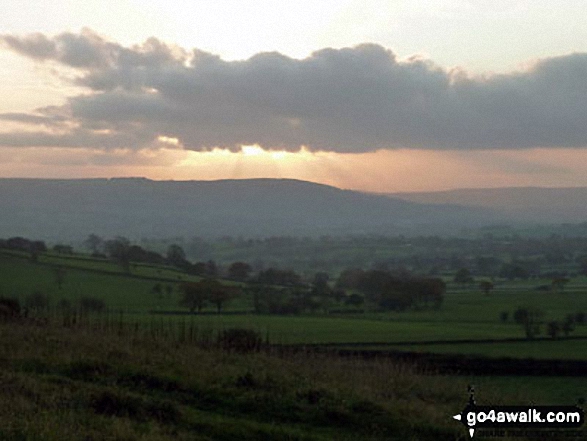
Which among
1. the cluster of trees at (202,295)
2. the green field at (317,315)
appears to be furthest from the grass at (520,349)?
the cluster of trees at (202,295)

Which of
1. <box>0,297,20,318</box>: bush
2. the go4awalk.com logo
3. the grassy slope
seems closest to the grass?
the grassy slope

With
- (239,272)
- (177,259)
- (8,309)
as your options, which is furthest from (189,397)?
(177,259)

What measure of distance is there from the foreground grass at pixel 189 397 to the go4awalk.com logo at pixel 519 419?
0.48 m

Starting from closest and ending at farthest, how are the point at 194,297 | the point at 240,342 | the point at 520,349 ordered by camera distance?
the point at 240,342, the point at 520,349, the point at 194,297

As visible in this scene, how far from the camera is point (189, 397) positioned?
18.7 meters

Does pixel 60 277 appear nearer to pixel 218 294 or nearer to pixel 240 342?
pixel 218 294

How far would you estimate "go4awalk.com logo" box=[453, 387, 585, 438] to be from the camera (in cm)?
1766

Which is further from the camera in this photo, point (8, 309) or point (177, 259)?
point (177, 259)

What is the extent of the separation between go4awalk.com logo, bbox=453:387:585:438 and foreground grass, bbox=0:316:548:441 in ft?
1.58

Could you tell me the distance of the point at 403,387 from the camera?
83.3 feet

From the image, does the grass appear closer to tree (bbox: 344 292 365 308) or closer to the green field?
the green field

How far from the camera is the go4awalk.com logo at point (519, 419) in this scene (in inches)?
695

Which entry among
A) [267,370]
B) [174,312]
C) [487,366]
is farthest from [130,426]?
[174,312]

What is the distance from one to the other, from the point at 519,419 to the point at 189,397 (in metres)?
9.48
